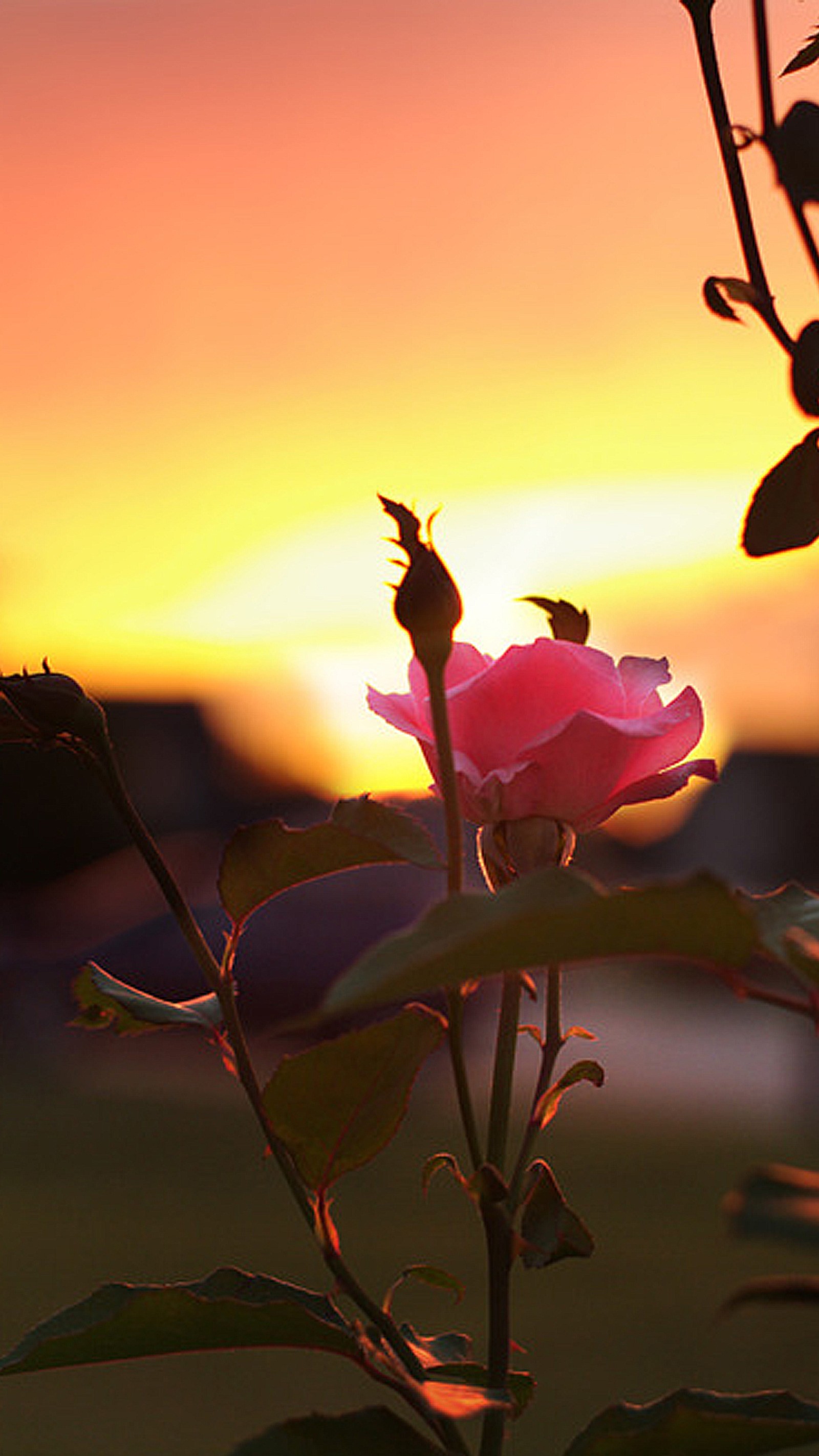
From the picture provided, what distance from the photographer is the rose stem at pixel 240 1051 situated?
1.60 feet

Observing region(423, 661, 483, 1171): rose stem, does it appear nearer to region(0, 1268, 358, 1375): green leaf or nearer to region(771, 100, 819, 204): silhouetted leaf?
region(0, 1268, 358, 1375): green leaf

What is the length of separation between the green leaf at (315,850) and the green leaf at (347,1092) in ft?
0.16

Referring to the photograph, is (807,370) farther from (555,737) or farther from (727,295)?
(555,737)

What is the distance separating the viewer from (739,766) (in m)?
17.4

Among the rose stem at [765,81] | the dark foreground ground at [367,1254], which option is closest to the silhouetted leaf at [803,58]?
the rose stem at [765,81]

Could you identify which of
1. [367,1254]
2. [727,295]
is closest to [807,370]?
[727,295]

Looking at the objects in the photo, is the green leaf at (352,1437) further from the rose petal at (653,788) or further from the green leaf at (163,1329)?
the rose petal at (653,788)

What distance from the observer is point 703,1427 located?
44 centimetres

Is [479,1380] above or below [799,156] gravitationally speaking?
below

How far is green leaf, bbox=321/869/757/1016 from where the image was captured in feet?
0.96

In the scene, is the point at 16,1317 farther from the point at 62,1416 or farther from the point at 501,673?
the point at 501,673

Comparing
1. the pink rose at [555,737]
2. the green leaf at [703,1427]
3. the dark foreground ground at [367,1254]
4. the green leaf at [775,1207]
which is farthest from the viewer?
the dark foreground ground at [367,1254]

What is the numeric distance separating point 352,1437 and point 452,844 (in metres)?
0.17

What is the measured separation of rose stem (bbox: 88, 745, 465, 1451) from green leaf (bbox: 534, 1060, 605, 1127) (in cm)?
9
